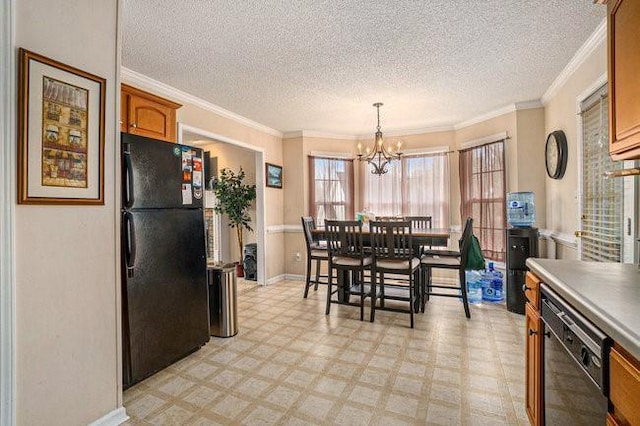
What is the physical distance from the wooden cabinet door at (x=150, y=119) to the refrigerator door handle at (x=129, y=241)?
2.83 feet

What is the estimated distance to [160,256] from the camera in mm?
2287

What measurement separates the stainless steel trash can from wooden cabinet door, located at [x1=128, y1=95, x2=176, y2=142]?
1307mm

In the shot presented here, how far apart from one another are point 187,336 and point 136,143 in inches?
59.8

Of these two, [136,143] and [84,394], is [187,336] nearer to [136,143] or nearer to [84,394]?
[84,394]

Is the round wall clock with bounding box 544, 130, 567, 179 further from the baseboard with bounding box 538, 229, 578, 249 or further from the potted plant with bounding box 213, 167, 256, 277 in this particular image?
the potted plant with bounding box 213, 167, 256, 277

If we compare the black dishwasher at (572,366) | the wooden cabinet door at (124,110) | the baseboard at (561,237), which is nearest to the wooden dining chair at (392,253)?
the baseboard at (561,237)

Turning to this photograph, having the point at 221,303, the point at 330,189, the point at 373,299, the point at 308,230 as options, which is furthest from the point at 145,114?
the point at 330,189

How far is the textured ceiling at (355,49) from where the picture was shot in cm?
202

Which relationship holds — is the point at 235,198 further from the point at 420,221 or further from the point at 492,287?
the point at 492,287

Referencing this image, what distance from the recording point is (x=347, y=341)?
2.82 m

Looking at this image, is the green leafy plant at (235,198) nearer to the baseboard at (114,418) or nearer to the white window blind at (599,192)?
the baseboard at (114,418)

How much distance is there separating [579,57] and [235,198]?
→ 4.49 meters

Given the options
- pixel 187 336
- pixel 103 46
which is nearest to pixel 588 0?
pixel 103 46

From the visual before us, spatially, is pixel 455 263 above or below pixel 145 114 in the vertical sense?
below
